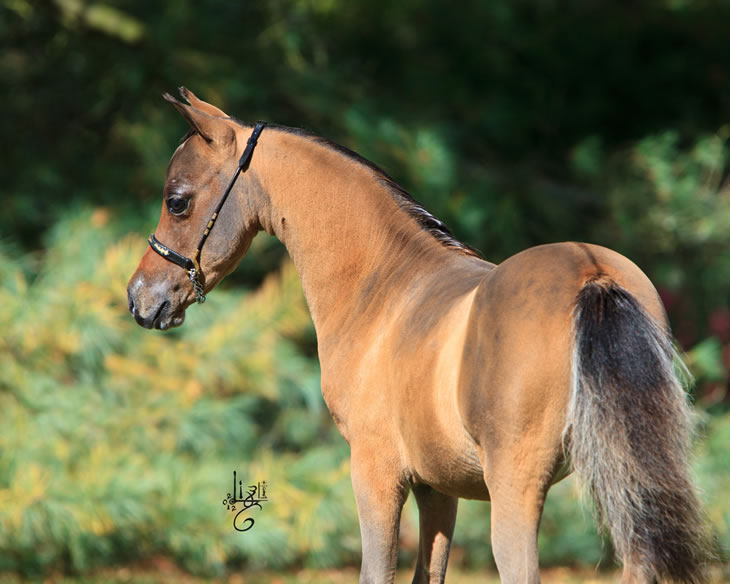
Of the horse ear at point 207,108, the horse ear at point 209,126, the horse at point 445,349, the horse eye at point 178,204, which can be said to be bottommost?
the horse at point 445,349

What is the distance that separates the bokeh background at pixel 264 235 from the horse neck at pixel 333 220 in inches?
121

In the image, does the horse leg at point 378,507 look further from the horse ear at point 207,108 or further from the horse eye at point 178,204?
the horse ear at point 207,108

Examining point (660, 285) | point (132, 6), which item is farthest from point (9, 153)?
point (660, 285)

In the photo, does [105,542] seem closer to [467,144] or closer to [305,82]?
[305,82]

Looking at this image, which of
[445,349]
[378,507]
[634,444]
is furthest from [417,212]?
[634,444]

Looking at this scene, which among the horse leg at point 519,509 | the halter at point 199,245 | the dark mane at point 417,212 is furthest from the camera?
the halter at point 199,245

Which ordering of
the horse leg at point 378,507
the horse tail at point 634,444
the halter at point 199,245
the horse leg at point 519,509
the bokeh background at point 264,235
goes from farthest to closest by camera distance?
the bokeh background at point 264,235 < the halter at point 199,245 < the horse leg at point 378,507 < the horse leg at point 519,509 < the horse tail at point 634,444

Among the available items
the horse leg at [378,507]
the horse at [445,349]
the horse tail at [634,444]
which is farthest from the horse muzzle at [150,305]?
the horse tail at [634,444]

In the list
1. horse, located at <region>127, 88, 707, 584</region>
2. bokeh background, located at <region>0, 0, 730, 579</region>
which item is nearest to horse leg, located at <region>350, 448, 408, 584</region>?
horse, located at <region>127, 88, 707, 584</region>

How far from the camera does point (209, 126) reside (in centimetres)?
299

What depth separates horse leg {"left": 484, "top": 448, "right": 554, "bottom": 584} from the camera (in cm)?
213

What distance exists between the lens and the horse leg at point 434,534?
292cm

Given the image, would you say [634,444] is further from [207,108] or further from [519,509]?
[207,108]

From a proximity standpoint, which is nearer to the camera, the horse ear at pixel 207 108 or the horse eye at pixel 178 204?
the horse eye at pixel 178 204
